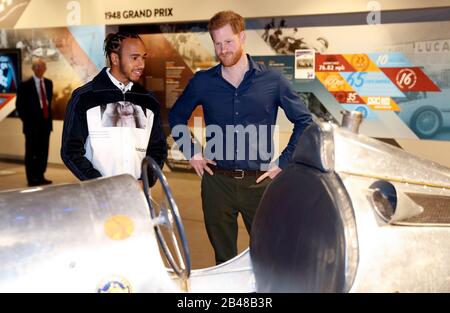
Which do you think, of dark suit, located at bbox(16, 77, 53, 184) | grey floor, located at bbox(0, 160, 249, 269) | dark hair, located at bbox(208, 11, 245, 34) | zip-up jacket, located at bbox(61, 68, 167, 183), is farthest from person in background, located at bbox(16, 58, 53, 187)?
dark hair, located at bbox(208, 11, 245, 34)

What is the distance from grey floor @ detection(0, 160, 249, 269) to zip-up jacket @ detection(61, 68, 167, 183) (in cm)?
59

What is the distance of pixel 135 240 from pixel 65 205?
0.27 m

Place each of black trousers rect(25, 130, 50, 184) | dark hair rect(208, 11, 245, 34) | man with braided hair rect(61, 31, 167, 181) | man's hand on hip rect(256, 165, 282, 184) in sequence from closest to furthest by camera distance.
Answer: man with braided hair rect(61, 31, 167, 181) < dark hair rect(208, 11, 245, 34) < man's hand on hip rect(256, 165, 282, 184) < black trousers rect(25, 130, 50, 184)

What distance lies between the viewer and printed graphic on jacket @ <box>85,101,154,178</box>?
283 centimetres

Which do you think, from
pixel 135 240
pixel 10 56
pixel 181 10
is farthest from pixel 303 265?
pixel 10 56

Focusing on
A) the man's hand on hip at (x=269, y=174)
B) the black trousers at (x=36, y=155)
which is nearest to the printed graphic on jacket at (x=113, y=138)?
the man's hand on hip at (x=269, y=174)

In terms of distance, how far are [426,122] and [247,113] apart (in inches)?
181

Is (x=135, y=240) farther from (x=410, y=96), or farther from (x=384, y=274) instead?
(x=410, y=96)

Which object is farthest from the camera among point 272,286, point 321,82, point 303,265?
point 321,82

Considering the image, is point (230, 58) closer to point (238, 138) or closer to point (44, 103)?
point (238, 138)

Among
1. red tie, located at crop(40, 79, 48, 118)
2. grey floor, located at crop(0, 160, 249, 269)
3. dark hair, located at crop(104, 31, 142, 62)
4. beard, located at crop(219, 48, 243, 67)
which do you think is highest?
dark hair, located at crop(104, 31, 142, 62)

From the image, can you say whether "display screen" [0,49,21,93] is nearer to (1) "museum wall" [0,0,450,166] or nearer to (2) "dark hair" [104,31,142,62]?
(1) "museum wall" [0,0,450,166]

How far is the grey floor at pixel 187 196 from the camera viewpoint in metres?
4.79

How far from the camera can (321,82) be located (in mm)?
7730
